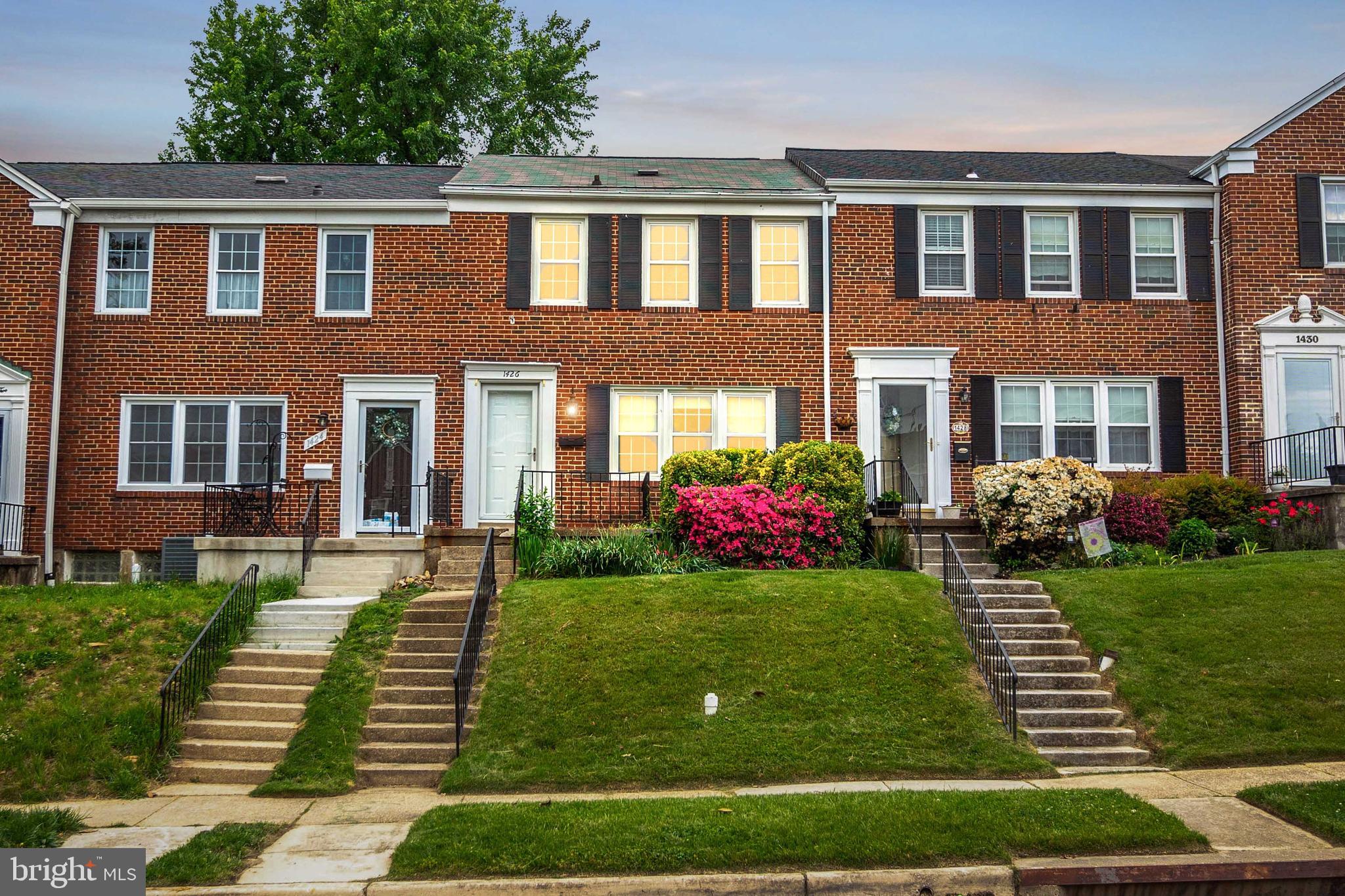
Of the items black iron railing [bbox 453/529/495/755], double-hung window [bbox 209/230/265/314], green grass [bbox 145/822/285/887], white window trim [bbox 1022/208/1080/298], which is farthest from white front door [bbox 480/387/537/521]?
green grass [bbox 145/822/285/887]

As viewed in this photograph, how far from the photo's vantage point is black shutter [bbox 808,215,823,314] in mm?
17922

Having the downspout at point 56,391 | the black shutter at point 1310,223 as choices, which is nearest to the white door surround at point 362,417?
the downspout at point 56,391

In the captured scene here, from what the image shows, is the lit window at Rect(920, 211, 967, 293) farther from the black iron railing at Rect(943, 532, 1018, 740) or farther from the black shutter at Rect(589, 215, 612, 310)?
the black iron railing at Rect(943, 532, 1018, 740)

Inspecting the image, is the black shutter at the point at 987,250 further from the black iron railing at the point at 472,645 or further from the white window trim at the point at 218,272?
the white window trim at the point at 218,272

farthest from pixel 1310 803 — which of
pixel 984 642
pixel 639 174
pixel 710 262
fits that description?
pixel 639 174

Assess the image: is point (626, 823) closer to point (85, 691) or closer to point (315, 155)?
point (85, 691)

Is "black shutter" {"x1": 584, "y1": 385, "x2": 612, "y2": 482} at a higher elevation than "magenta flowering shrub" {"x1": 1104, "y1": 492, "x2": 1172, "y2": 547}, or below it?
higher

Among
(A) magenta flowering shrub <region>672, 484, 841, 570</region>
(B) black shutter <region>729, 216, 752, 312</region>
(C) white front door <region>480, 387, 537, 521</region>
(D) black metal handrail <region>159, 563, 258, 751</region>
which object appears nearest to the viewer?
(D) black metal handrail <region>159, 563, 258, 751</region>

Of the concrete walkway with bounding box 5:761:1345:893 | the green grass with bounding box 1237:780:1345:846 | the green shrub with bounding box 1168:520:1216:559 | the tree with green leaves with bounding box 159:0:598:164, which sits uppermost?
the tree with green leaves with bounding box 159:0:598:164

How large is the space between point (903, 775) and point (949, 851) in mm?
2057

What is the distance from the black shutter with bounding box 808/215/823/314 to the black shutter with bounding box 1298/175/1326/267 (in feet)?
26.7

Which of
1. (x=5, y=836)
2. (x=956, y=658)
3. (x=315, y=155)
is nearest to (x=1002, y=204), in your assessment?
(x=956, y=658)

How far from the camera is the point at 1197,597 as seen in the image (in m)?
12.4

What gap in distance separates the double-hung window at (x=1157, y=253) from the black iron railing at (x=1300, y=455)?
2.98m
